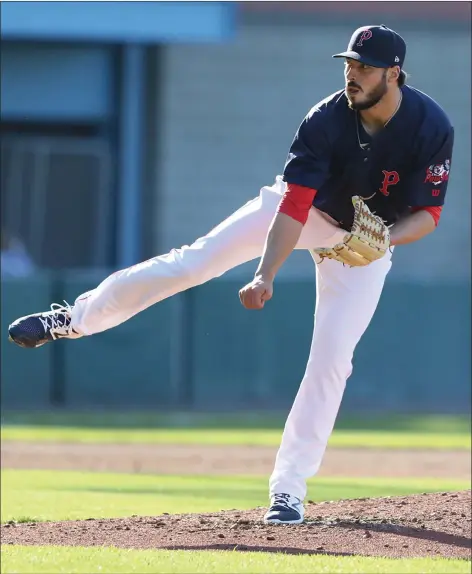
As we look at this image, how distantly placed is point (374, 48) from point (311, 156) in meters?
0.51

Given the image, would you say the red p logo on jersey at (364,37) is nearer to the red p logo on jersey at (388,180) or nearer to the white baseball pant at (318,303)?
the red p logo on jersey at (388,180)

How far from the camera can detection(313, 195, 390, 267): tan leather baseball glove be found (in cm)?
531

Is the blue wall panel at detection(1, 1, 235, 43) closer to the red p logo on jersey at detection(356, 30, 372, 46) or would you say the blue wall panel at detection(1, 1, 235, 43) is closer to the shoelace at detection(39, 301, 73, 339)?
the shoelace at detection(39, 301, 73, 339)

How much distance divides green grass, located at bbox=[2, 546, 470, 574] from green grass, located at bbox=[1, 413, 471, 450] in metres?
7.12

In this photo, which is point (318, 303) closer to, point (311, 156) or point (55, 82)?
point (311, 156)

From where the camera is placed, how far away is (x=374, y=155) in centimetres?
556

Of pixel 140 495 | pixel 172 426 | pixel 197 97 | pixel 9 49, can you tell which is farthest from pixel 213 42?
pixel 140 495

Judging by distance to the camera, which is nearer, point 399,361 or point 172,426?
point 172,426

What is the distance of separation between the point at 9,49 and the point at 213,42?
10.1 ft

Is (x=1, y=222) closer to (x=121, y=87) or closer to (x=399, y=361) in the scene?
(x=121, y=87)

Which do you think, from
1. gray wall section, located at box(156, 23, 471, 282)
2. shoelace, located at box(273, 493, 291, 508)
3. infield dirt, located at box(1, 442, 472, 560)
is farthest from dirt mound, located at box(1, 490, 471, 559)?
gray wall section, located at box(156, 23, 471, 282)

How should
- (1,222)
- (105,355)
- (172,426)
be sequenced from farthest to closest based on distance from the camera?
(1,222)
(105,355)
(172,426)

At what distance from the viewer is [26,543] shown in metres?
5.38

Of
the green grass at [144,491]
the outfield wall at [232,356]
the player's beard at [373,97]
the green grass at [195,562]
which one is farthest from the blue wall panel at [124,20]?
the green grass at [195,562]
